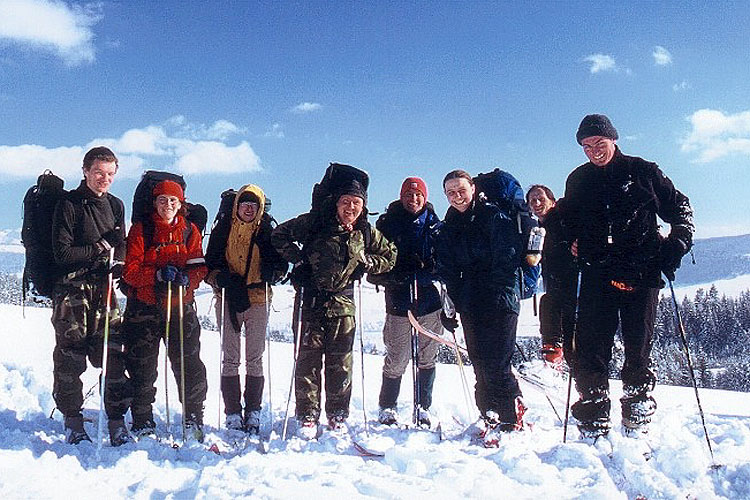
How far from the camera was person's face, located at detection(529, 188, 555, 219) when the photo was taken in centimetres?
764

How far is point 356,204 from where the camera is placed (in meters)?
5.24

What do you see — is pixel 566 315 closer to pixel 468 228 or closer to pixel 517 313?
pixel 517 313

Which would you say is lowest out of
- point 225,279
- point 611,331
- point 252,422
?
point 252,422

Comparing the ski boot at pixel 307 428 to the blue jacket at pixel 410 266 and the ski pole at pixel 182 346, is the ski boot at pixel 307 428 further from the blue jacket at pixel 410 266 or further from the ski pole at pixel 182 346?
the blue jacket at pixel 410 266

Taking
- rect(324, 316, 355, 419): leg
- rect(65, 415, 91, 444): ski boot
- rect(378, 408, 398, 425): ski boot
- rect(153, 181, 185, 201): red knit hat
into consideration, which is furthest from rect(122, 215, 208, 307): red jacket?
rect(378, 408, 398, 425): ski boot

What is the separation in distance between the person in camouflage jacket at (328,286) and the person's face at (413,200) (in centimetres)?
77

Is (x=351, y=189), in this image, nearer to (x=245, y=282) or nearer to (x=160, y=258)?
(x=245, y=282)

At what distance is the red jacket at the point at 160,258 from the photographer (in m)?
4.98

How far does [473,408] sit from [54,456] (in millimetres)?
5176

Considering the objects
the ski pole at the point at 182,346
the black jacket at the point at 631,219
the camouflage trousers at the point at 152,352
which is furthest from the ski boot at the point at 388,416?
the black jacket at the point at 631,219

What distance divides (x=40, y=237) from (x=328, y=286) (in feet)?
9.06

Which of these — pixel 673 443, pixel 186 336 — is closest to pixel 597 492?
pixel 673 443

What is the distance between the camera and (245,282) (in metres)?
5.38

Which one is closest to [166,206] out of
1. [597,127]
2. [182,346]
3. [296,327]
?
[182,346]
